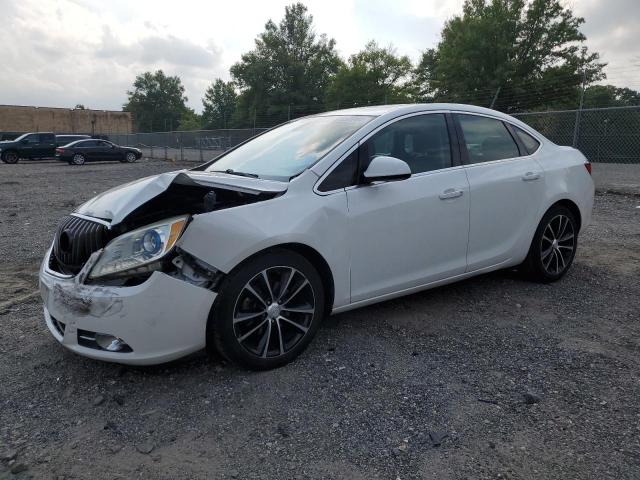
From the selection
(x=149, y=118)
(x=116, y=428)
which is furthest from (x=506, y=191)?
(x=149, y=118)

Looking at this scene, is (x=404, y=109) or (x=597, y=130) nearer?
(x=404, y=109)

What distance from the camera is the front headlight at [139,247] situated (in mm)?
2656

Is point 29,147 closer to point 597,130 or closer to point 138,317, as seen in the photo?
point 597,130

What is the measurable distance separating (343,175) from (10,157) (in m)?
29.9

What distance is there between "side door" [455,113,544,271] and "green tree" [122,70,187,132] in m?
98.9

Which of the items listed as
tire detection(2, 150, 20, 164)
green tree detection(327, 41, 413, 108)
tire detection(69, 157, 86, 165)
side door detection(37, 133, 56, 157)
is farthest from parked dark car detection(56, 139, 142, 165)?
green tree detection(327, 41, 413, 108)

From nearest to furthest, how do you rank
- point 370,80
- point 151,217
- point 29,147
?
point 151,217 → point 29,147 → point 370,80

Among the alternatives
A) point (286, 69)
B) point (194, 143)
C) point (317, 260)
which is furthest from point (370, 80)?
point (317, 260)

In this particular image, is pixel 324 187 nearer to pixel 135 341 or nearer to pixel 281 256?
pixel 281 256

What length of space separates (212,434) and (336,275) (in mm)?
1214

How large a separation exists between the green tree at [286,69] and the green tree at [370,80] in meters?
5.24

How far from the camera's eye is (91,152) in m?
27.3

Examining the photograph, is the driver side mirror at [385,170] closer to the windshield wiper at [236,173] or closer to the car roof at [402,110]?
the car roof at [402,110]

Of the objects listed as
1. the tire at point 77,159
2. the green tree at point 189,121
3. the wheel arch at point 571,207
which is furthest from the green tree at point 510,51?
the green tree at point 189,121
